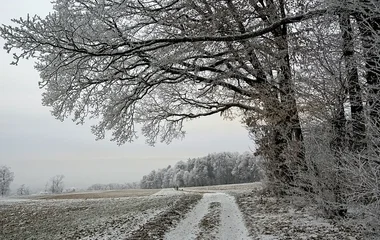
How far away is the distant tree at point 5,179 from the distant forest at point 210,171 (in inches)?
1755

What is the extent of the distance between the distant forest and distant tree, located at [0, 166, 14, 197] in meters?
44.6

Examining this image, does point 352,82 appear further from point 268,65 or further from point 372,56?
point 268,65

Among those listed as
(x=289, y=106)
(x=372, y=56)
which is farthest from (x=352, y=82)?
→ (x=289, y=106)

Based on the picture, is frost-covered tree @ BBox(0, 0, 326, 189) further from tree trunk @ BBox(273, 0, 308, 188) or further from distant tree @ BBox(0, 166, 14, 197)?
distant tree @ BBox(0, 166, 14, 197)

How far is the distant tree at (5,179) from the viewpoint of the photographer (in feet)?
289

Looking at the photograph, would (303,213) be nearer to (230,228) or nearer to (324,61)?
(230,228)

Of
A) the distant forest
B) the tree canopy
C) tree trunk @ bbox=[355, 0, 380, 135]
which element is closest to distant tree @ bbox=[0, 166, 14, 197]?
the distant forest

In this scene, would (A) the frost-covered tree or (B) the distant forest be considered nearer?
(A) the frost-covered tree

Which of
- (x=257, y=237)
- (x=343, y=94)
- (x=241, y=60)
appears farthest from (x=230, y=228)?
(x=241, y=60)

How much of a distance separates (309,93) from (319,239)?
377 centimetres

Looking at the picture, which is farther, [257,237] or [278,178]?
[278,178]

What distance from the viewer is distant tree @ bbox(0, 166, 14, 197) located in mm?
87938

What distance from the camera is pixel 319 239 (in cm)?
758

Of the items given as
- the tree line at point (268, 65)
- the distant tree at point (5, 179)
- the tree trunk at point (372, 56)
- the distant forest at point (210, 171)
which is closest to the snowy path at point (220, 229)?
the tree line at point (268, 65)
